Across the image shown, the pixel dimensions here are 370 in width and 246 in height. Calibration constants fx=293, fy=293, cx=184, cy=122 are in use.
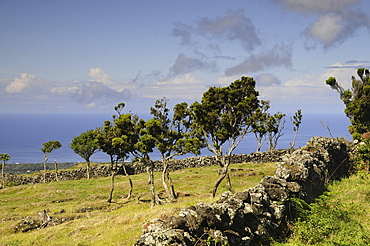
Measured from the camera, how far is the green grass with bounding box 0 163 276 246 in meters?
19.9

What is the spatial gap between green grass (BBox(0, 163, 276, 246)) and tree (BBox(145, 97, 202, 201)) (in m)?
5.50

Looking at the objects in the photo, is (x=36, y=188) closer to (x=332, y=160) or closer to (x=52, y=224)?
(x=52, y=224)

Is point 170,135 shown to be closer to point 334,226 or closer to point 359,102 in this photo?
point 334,226

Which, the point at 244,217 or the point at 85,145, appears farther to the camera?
the point at 85,145

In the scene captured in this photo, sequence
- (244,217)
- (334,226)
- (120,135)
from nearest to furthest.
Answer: (244,217)
(334,226)
(120,135)

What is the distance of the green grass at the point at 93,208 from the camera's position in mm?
19859

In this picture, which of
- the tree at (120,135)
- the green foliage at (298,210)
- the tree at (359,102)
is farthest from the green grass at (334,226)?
the tree at (359,102)

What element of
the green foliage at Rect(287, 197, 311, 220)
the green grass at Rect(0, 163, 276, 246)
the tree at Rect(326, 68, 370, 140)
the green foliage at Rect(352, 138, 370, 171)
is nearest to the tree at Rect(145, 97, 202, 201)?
the green grass at Rect(0, 163, 276, 246)

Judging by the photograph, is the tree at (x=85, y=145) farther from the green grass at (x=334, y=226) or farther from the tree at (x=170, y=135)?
the green grass at (x=334, y=226)

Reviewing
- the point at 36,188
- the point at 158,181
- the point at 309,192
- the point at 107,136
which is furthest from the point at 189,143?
the point at 36,188

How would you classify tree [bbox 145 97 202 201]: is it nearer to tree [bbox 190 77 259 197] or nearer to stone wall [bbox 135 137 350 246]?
tree [bbox 190 77 259 197]

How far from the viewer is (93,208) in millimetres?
38969

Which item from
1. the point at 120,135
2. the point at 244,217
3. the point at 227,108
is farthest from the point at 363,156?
the point at 120,135

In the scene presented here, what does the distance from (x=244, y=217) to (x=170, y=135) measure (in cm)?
2664
